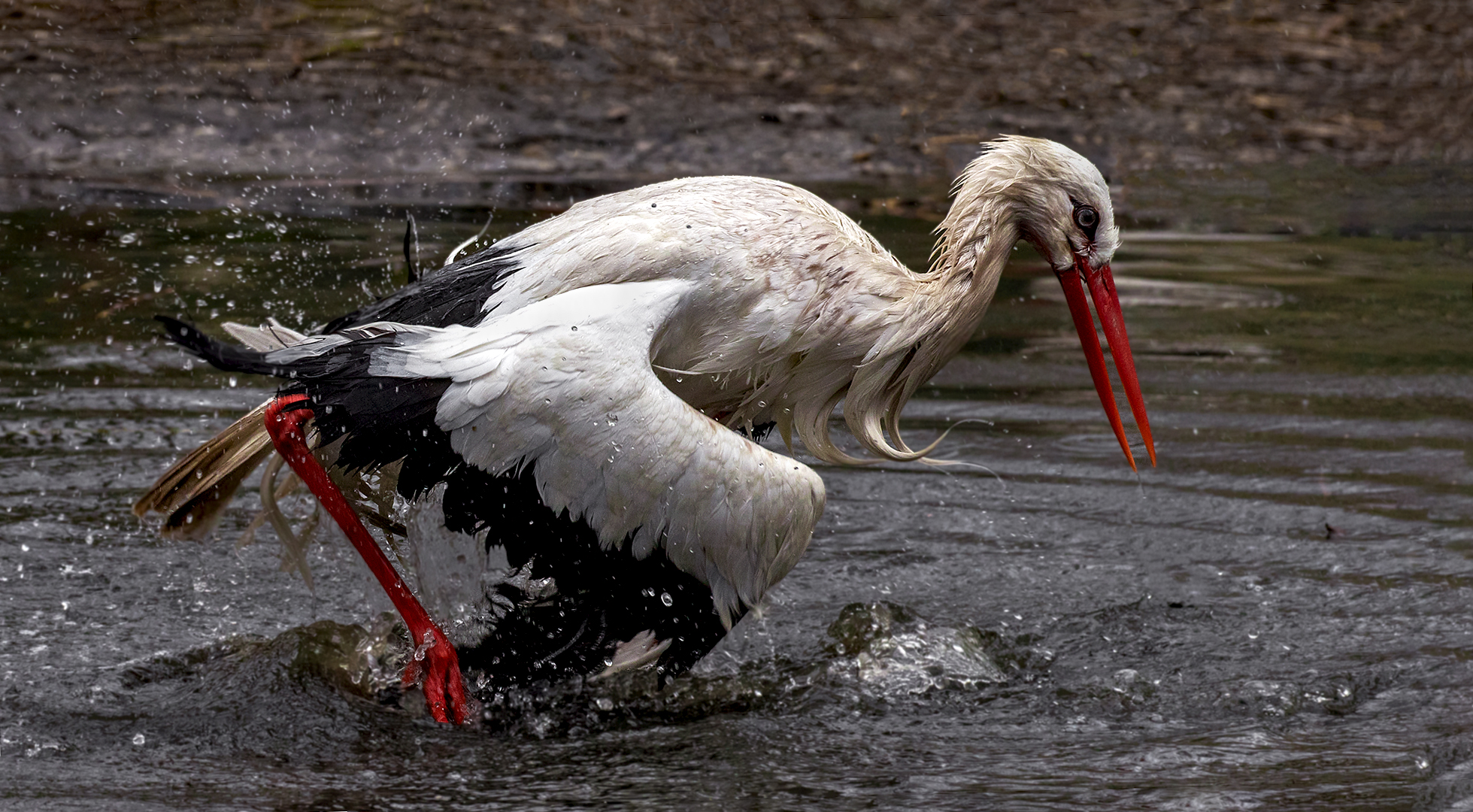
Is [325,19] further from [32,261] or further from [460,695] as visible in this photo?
[460,695]

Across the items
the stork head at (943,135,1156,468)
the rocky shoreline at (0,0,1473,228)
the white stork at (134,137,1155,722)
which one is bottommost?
the rocky shoreline at (0,0,1473,228)

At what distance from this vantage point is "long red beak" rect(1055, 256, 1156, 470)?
4.69 m

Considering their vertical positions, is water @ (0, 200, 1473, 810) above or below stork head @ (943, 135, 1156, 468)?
below

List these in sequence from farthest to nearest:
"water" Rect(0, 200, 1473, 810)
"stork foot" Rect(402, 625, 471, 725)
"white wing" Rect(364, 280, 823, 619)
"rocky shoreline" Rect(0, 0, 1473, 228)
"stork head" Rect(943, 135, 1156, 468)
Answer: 1. "rocky shoreline" Rect(0, 0, 1473, 228)
2. "stork head" Rect(943, 135, 1156, 468)
3. "stork foot" Rect(402, 625, 471, 725)
4. "water" Rect(0, 200, 1473, 810)
5. "white wing" Rect(364, 280, 823, 619)

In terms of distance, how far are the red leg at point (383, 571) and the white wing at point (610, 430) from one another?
0.45 metres

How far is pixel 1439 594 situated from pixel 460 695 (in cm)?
305

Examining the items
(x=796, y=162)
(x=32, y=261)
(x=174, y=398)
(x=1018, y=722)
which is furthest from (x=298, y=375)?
(x=796, y=162)

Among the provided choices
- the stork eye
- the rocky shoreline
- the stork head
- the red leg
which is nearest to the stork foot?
the red leg

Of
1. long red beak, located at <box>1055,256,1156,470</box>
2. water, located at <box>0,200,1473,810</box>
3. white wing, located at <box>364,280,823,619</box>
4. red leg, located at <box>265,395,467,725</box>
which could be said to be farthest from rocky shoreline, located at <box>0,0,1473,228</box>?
white wing, located at <box>364,280,823,619</box>

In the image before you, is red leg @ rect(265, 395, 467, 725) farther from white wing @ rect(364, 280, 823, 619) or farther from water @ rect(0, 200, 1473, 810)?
white wing @ rect(364, 280, 823, 619)

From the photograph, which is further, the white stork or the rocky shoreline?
the rocky shoreline

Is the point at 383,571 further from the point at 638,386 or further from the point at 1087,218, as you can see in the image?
the point at 1087,218

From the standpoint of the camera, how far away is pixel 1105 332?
4762 millimetres

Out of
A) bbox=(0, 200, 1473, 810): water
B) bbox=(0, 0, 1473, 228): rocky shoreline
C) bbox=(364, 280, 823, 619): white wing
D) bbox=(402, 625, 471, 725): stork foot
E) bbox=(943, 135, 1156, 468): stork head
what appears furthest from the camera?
bbox=(0, 0, 1473, 228): rocky shoreline
